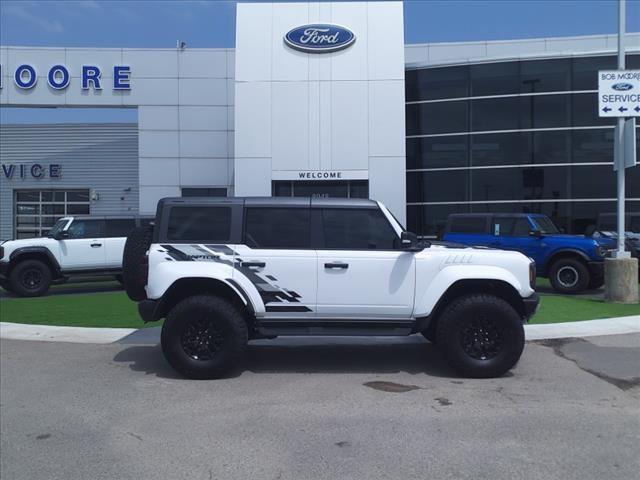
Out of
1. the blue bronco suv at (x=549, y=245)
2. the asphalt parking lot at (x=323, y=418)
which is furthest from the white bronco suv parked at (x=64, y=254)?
the blue bronco suv at (x=549, y=245)

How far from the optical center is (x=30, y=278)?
15023 mm

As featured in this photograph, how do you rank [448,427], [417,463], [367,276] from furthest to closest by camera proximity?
[367,276]
[448,427]
[417,463]

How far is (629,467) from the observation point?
13.8 feet

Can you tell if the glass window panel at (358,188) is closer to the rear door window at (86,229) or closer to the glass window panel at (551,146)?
the glass window panel at (551,146)

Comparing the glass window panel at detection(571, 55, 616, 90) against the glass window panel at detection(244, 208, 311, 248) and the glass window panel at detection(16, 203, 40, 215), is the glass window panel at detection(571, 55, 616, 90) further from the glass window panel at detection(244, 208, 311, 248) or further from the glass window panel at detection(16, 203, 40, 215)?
the glass window panel at detection(16, 203, 40, 215)

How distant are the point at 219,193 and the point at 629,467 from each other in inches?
826

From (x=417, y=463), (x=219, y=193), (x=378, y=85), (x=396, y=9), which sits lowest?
(x=417, y=463)

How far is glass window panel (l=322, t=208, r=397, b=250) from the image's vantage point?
22.6 ft

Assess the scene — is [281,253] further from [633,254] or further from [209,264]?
[633,254]

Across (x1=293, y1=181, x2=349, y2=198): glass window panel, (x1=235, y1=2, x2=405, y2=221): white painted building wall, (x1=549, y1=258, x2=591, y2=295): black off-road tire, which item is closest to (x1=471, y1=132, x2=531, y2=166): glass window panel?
(x1=235, y1=2, x2=405, y2=221): white painted building wall

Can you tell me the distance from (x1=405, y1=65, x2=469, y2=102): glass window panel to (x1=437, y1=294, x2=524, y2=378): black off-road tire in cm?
1706

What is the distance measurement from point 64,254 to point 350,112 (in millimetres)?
10747

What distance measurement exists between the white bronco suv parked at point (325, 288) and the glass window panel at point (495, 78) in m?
16.6

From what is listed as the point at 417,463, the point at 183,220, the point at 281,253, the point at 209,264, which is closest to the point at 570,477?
the point at 417,463
